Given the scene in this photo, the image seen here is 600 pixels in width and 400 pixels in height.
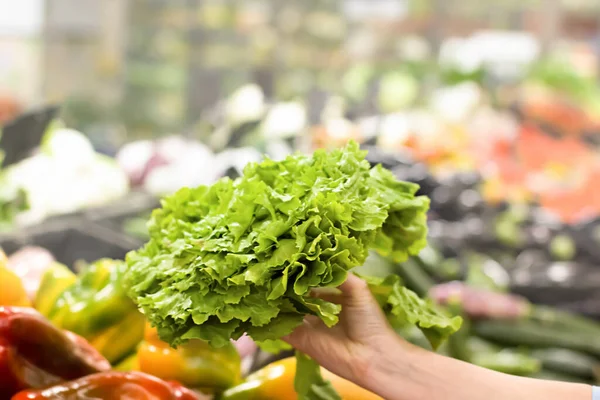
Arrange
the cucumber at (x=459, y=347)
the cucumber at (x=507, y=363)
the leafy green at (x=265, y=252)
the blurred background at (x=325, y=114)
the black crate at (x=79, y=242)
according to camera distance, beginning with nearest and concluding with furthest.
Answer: the leafy green at (x=265, y=252), the cucumber at (x=459, y=347), the cucumber at (x=507, y=363), the black crate at (x=79, y=242), the blurred background at (x=325, y=114)

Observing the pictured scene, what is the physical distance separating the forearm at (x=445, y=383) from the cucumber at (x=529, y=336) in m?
1.63

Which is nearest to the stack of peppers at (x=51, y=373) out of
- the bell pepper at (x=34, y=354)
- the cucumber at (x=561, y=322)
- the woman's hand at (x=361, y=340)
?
the bell pepper at (x=34, y=354)

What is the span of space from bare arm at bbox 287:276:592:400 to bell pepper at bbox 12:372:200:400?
9.8 inches

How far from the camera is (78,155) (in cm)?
308

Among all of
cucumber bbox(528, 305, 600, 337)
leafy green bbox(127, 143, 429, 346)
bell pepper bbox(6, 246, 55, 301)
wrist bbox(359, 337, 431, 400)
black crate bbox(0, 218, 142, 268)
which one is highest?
leafy green bbox(127, 143, 429, 346)

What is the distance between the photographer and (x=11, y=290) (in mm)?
1359

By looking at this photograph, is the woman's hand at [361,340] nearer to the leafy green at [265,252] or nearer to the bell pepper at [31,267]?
the leafy green at [265,252]

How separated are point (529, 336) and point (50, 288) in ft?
5.86

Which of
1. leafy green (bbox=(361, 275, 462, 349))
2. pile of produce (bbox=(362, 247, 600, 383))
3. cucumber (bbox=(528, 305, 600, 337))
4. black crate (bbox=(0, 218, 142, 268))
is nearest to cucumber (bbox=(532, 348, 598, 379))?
pile of produce (bbox=(362, 247, 600, 383))

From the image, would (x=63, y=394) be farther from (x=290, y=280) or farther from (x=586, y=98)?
(x=586, y=98)

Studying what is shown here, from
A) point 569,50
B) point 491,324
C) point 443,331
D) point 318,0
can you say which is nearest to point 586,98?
point 569,50

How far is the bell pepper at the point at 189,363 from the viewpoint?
1.25 metres

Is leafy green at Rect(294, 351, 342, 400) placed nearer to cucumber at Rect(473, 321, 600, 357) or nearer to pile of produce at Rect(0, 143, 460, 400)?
pile of produce at Rect(0, 143, 460, 400)

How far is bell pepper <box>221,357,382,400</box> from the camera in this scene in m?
1.26
